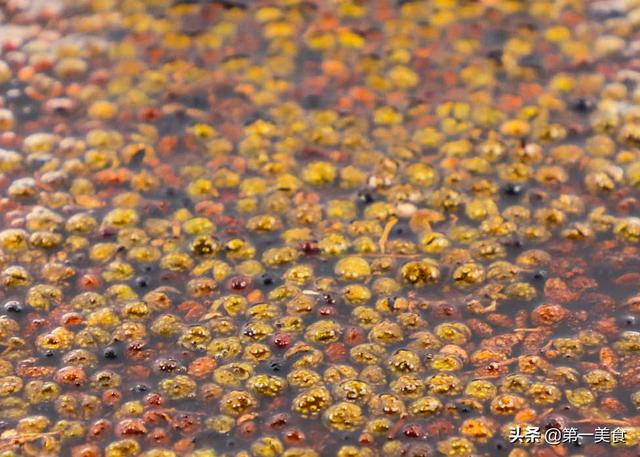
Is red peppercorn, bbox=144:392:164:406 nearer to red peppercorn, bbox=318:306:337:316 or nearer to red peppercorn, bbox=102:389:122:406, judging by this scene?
red peppercorn, bbox=102:389:122:406

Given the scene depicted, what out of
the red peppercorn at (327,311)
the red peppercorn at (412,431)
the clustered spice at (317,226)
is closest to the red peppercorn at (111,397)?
the clustered spice at (317,226)

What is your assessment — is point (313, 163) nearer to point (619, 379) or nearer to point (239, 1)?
point (239, 1)

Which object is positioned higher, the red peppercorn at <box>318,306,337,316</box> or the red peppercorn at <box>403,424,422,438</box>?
the red peppercorn at <box>318,306,337,316</box>

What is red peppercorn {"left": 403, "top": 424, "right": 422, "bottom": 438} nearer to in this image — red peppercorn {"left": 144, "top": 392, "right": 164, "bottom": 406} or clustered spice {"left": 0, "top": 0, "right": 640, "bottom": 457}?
clustered spice {"left": 0, "top": 0, "right": 640, "bottom": 457}

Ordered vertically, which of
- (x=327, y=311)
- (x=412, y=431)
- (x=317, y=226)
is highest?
(x=317, y=226)

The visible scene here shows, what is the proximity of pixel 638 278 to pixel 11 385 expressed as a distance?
59.2 inches

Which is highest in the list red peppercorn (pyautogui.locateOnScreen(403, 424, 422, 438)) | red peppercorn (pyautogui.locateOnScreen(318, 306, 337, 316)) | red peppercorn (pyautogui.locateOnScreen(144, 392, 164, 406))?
red peppercorn (pyautogui.locateOnScreen(318, 306, 337, 316))

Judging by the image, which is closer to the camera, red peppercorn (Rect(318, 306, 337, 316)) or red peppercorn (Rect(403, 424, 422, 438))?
red peppercorn (Rect(403, 424, 422, 438))

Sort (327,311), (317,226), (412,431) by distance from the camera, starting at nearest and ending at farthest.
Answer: (412,431)
(327,311)
(317,226)

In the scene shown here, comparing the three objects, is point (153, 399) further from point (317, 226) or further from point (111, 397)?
point (317, 226)

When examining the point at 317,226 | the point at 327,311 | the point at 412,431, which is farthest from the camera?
→ the point at 317,226

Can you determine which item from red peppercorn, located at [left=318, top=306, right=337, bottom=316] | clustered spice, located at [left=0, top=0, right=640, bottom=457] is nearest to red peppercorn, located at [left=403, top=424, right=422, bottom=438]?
clustered spice, located at [left=0, top=0, right=640, bottom=457]

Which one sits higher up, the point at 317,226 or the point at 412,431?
the point at 317,226

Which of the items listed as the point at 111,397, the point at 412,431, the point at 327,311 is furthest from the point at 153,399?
the point at 412,431
